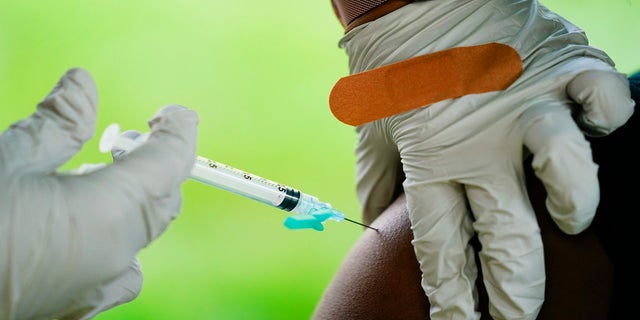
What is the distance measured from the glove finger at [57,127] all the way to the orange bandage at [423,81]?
449mm

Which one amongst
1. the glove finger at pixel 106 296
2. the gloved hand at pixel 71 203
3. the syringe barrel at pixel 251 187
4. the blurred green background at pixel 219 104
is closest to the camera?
the gloved hand at pixel 71 203

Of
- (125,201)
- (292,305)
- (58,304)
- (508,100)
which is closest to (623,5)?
(508,100)

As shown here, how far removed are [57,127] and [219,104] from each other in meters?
1.10

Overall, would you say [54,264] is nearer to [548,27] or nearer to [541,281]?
[541,281]

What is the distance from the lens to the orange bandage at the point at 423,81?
3.27ft

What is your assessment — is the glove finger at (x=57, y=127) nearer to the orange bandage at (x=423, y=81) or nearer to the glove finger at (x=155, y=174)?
the glove finger at (x=155, y=174)

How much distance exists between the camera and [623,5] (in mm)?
1572

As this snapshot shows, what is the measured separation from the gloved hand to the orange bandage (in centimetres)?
36

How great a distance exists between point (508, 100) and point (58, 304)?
0.73 m

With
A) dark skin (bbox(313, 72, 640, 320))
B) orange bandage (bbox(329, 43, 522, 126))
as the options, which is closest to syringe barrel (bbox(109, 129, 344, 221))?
orange bandage (bbox(329, 43, 522, 126))

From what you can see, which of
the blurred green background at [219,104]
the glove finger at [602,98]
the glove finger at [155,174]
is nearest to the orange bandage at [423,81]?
the glove finger at [602,98]

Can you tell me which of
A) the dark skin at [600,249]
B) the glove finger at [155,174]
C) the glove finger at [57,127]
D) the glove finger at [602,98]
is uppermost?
the glove finger at [57,127]

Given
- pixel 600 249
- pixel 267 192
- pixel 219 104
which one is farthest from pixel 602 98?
pixel 219 104

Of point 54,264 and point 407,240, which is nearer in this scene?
point 54,264
